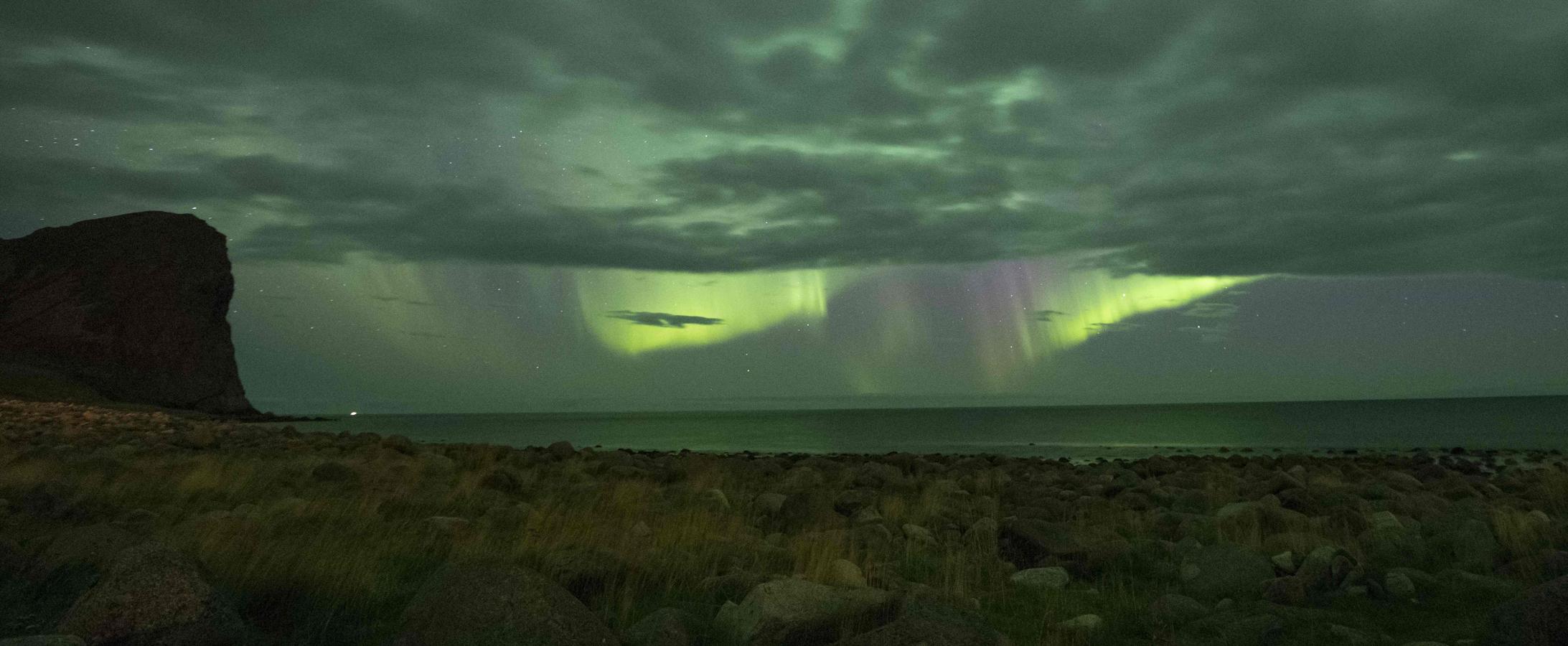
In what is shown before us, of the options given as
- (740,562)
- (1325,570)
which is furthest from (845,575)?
(1325,570)

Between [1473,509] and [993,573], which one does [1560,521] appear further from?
[993,573]

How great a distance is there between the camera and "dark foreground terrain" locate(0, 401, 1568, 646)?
16.4 ft

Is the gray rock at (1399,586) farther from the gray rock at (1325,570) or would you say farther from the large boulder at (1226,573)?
the large boulder at (1226,573)

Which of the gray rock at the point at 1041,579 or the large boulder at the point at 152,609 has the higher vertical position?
the large boulder at the point at 152,609

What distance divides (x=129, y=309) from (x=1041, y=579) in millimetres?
117346

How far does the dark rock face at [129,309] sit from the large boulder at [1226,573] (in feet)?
358

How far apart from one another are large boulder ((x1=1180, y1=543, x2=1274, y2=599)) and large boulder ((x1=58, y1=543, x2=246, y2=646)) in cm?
696

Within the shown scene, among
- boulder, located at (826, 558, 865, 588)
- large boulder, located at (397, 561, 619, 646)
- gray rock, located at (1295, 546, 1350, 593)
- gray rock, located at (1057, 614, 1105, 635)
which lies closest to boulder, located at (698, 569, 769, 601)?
boulder, located at (826, 558, 865, 588)

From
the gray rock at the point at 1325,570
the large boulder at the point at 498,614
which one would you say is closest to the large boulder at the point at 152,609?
the large boulder at the point at 498,614

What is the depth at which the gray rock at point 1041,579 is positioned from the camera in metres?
7.51

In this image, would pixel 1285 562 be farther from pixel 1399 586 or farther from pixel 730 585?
pixel 730 585

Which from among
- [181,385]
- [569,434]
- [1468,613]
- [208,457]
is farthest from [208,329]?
[1468,613]

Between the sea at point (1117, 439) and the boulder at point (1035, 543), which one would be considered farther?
the sea at point (1117, 439)

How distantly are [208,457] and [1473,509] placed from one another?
19.1 metres
